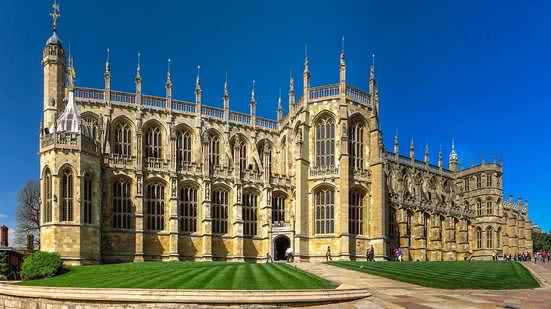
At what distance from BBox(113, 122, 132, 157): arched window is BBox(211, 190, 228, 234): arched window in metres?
9.68

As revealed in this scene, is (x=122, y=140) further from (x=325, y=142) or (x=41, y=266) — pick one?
(x=325, y=142)

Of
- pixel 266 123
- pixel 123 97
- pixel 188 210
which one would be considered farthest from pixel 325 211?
pixel 123 97

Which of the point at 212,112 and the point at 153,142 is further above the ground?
the point at 212,112

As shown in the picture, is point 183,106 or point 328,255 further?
point 183,106

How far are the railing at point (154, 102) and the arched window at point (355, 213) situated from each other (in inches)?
846

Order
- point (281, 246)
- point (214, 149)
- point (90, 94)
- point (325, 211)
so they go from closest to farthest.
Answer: point (90, 94), point (325, 211), point (281, 246), point (214, 149)

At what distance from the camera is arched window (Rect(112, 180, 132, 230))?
157 feet

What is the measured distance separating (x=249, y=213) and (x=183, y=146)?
9.99 metres

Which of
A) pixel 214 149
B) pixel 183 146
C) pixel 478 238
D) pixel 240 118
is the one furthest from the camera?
pixel 478 238

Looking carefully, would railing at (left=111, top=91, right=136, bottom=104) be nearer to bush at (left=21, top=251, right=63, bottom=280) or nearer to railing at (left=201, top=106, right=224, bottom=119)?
railing at (left=201, top=106, right=224, bottom=119)

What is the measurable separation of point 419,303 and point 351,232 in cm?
3379

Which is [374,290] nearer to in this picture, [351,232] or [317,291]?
[317,291]

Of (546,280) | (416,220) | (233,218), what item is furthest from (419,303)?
(416,220)

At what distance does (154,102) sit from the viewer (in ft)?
179
